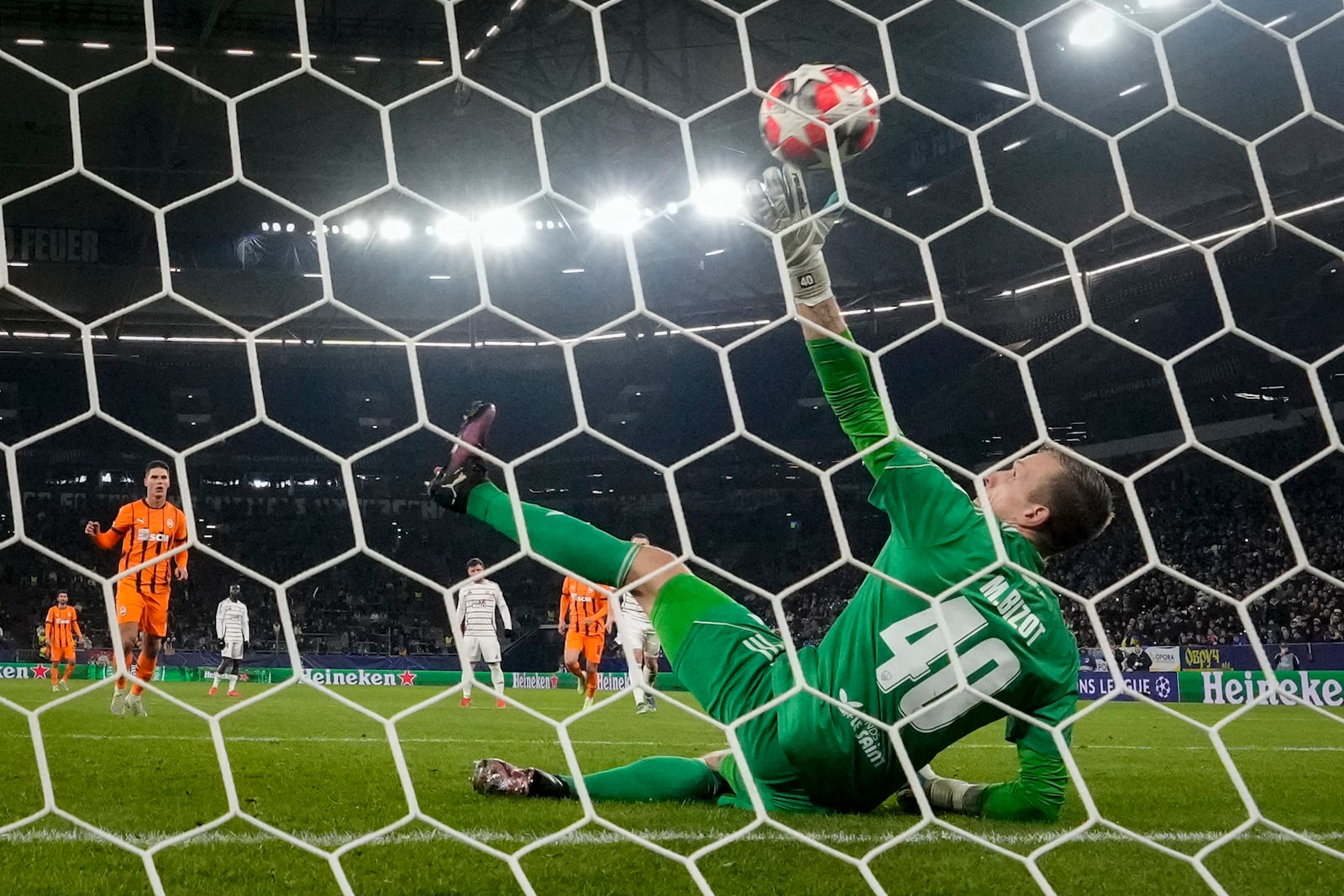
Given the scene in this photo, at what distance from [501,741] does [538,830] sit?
2.56 meters

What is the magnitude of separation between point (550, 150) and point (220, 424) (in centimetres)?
830

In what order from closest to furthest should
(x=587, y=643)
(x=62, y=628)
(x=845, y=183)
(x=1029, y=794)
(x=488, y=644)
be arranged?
(x=1029, y=794) → (x=845, y=183) → (x=488, y=644) → (x=587, y=643) → (x=62, y=628)

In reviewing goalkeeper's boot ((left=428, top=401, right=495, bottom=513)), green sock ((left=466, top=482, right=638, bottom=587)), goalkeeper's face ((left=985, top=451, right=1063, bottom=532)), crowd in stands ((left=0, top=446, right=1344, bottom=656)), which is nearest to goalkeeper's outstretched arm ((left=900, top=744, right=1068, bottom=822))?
goalkeeper's face ((left=985, top=451, right=1063, bottom=532))

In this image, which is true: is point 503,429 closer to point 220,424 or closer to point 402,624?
point 402,624

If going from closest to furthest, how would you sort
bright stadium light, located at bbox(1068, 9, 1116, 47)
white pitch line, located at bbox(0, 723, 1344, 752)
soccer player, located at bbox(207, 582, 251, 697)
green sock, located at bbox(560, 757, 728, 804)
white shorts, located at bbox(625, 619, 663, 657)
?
green sock, located at bbox(560, 757, 728, 804) → white pitch line, located at bbox(0, 723, 1344, 752) → white shorts, located at bbox(625, 619, 663, 657) → bright stadium light, located at bbox(1068, 9, 1116, 47) → soccer player, located at bbox(207, 582, 251, 697)

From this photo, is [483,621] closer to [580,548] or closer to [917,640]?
[580,548]

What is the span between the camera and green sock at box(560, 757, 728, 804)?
2480 mm

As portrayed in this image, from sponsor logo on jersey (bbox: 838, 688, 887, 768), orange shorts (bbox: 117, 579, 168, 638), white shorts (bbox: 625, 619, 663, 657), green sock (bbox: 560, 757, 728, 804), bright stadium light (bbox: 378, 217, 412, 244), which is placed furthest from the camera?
bright stadium light (bbox: 378, 217, 412, 244)

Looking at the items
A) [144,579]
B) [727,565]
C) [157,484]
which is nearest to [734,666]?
[157,484]

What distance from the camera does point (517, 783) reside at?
2.54 m

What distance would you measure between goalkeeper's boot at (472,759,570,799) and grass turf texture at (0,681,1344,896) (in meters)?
0.05

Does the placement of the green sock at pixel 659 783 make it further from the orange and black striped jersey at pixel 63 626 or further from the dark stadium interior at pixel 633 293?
the orange and black striped jersey at pixel 63 626

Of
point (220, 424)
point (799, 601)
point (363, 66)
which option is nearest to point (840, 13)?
point (363, 66)

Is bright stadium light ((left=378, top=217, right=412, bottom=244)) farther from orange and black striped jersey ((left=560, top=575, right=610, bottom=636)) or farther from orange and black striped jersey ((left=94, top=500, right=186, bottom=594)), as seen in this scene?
orange and black striped jersey ((left=94, top=500, right=186, bottom=594))
